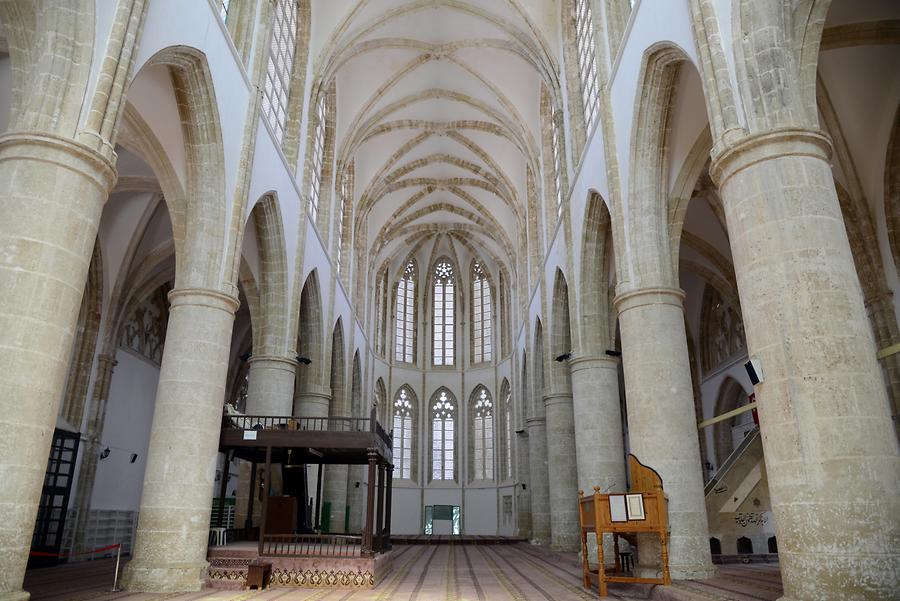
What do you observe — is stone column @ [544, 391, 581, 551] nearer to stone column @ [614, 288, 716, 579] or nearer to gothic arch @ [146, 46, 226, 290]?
stone column @ [614, 288, 716, 579]

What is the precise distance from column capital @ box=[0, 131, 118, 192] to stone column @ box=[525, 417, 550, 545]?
18.5 meters

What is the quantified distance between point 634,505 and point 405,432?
2657 centimetres

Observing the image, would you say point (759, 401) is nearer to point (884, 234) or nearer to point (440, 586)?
point (440, 586)

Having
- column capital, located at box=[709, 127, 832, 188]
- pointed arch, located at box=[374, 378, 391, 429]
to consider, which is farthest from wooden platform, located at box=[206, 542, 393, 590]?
pointed arch, located at box=[374, 378, 391, 429]

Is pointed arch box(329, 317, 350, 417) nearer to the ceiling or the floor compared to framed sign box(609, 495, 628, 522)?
nearer to the ceiling

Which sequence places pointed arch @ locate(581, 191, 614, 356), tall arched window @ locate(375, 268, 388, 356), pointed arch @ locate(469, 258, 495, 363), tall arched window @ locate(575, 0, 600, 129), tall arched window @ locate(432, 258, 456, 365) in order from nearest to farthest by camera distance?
pointed arch @ locate(581, 191, 614, 356)
tall arched window @ locate(575, 0, 600, 129)
tall arched window @ locate(375, 268, 388, 356)
pointed arch @ locate(469, 258, 495, 363)
tall arched window @ locate(432, 258, 456, 365)

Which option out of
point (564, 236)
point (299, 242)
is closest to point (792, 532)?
point (564, 236)

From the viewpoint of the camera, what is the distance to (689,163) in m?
11.8

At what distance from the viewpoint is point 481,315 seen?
36406mm

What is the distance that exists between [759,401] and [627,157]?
639 centimetres

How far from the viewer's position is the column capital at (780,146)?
275 inches

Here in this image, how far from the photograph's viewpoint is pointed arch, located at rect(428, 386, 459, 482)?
3428cm

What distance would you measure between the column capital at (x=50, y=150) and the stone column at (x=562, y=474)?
14.6 metres

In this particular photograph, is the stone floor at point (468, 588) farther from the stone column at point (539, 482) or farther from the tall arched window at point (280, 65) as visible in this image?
the tall arched window at point (280, 65)
